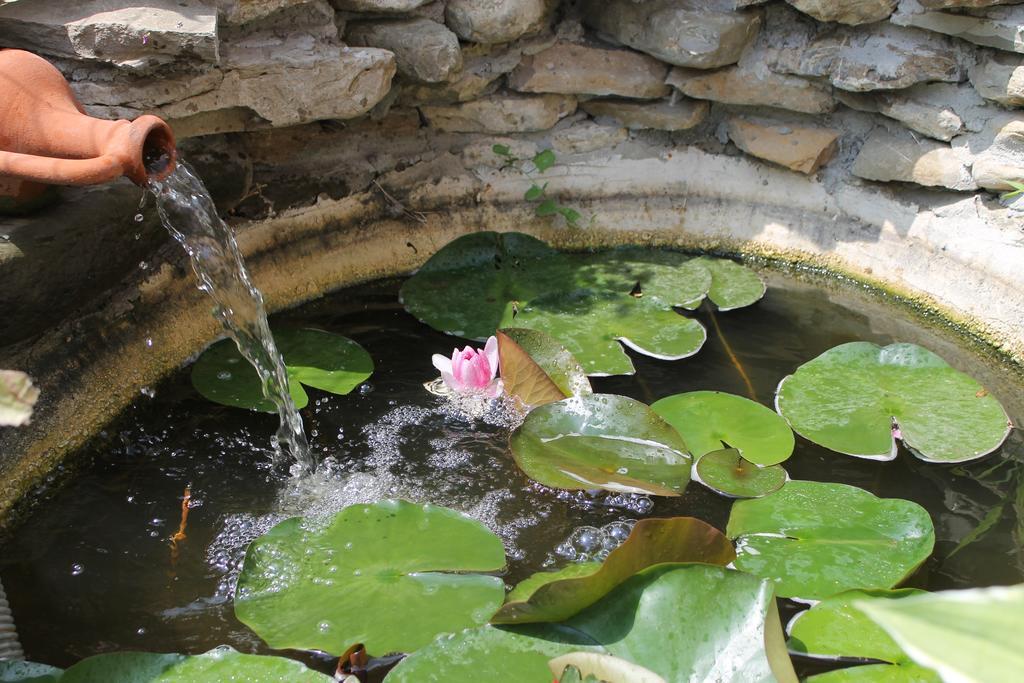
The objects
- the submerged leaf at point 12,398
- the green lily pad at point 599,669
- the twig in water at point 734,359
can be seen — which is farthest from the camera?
the twig in water at point 734,359

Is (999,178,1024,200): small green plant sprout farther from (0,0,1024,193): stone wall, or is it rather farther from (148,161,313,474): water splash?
(148,161,313,474): water splash

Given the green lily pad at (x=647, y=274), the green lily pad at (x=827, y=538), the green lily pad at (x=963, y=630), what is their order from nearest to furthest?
the green lily pad at (x=963, y=630) → the green lily pad at (x=827, y=538) → the green lily pad at (x=647, y=274)

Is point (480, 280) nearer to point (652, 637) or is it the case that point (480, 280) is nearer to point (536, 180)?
point (536, 180)

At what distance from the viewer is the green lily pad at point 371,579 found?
137cm

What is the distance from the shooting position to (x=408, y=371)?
216cm

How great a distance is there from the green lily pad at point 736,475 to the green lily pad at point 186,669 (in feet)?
2.78

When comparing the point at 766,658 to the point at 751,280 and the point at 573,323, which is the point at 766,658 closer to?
the point at 573,323

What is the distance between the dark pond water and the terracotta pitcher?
59 cm

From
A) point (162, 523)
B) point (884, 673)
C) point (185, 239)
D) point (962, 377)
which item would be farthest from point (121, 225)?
point (962, 377)

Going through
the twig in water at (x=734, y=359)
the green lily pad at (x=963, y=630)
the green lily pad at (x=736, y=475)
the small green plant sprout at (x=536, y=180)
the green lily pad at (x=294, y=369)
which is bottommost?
the green lily pad at (x=294, y=369)

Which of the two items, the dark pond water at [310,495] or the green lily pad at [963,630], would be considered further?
the dark pond water at [310,495]

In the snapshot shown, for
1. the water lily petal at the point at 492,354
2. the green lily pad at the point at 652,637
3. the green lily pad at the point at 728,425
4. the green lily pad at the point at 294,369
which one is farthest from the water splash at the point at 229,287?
the green lily pad at the point at 728,425

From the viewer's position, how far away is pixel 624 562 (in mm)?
1252

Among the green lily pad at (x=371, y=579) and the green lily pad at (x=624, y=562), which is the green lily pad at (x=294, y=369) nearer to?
the green lily pad at (x=371, y=579)
